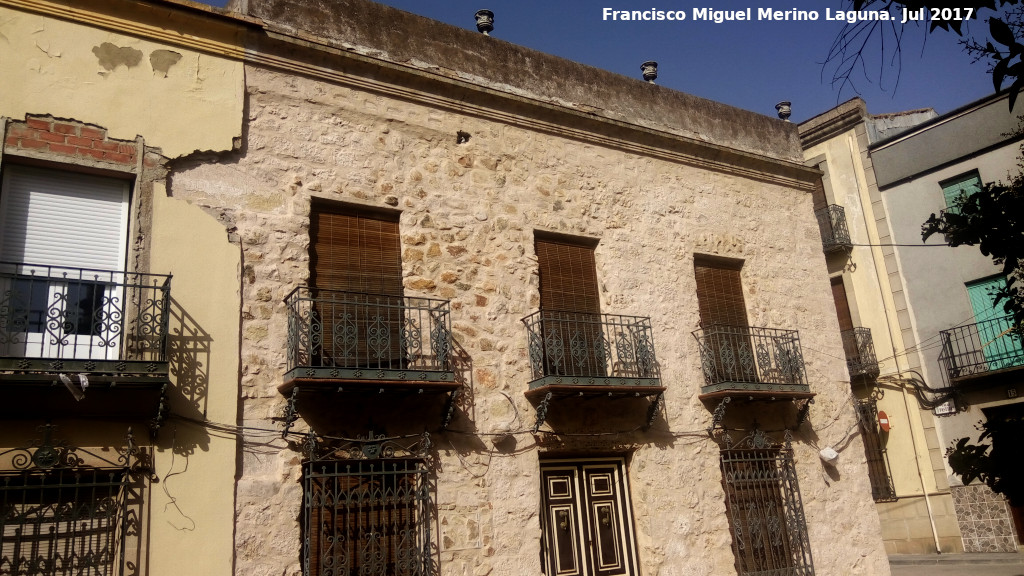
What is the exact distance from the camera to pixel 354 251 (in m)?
7.73

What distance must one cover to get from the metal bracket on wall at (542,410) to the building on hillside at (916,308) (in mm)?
9582

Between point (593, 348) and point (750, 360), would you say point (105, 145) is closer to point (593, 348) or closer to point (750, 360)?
point (593, 348)

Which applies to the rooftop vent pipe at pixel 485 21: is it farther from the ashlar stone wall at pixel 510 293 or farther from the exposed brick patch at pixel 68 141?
the exposed brick patch at pixel 68 141

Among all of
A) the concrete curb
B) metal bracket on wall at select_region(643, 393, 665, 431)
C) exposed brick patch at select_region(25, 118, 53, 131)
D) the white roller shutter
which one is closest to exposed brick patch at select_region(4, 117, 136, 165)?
exposed brick patch at select_region(25, 118, 53, 131)

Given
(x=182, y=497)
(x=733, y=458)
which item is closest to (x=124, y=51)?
(x=182, y=497)

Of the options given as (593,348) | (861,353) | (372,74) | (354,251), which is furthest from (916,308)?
(354,251)

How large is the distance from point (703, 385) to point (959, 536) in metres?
8.27

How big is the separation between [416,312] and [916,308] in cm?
1188

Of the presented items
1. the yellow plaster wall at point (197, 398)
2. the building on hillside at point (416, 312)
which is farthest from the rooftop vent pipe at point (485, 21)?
the yellow plaster wall at point (197, 398)

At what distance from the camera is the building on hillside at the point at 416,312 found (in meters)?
6.38

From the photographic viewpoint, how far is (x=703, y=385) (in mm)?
9336

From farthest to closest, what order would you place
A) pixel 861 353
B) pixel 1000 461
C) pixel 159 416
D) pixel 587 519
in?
pixel 861 353, pixel 587 519, pixel 159 416, pixel 1000 461

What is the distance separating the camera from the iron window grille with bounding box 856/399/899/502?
15.4 m

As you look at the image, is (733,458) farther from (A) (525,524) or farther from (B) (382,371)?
(B) (382,371)
